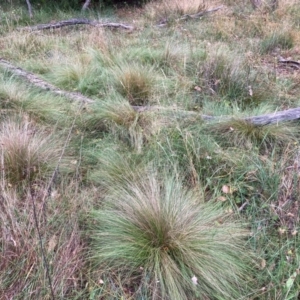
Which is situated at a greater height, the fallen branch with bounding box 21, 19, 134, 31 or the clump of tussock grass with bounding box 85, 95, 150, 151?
the clump of tussock grass with bounding box 85, 95, 150, 151

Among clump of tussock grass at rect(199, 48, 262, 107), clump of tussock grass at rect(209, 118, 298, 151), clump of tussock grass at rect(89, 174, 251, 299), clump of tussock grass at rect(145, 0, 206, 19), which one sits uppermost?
clump of tussock grass at rect(89, 174, 251, 299)

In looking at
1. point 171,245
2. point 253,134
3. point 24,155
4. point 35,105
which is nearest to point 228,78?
point 253,134

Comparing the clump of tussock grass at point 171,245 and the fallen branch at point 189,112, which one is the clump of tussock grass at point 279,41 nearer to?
the fallen branch at point 189,112

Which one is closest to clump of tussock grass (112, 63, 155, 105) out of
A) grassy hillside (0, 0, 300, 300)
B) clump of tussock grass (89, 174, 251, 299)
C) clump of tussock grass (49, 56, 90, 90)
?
grassy hillside (0, 0, 300, 300)

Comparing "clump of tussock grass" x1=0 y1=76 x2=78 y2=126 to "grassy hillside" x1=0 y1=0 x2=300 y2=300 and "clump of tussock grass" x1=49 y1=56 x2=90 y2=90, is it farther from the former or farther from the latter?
"clump of tussock grass" x1=49 y1=56 x2=90 y2=90

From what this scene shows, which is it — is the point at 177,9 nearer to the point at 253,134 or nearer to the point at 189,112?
the point at 189,112

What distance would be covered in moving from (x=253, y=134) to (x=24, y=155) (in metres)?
1.82

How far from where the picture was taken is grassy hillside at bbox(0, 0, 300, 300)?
1.65 meters

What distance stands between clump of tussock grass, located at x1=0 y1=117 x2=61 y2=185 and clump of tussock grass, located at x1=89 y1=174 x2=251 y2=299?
0.65m

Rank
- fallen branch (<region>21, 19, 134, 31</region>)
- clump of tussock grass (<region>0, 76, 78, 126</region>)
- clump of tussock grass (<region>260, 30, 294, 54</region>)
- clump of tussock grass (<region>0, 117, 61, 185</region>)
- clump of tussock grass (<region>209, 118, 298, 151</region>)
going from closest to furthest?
clump of tussock grass (<region>0, 117, 61, 185</region>)
clump of tussock grass (<region>209, 118, 298, 151</region>)
clump of tussock grass (<region>0, 76, 78, 126</region>)
clump of tussock grass (<region>260, 30, 294, 54</region>)
fallen branch (<region>21, 19, 134, 31</region>)

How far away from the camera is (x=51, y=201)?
6.77ft

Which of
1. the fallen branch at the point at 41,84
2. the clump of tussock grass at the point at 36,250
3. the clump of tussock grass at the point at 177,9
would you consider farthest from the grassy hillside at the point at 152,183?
the clump of tussock grass at the point at 177,9

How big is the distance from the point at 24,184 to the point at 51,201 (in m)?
0.31

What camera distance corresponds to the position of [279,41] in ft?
17.5
